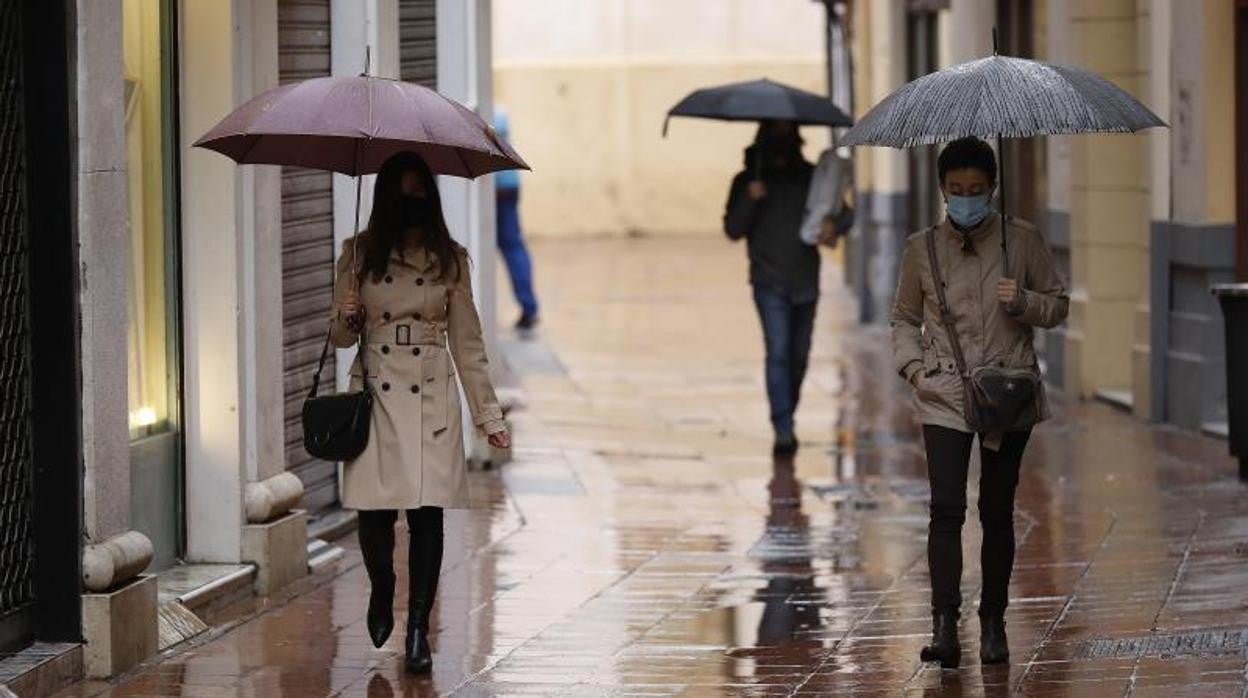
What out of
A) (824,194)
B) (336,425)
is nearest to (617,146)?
(824,194)

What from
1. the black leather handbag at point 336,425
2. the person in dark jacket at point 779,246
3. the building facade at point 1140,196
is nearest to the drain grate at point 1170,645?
the black leather handbag at point 336,425

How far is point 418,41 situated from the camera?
13.4 metres

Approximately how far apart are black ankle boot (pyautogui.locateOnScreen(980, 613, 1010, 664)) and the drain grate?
0.86 ft

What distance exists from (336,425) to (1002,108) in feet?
7.22

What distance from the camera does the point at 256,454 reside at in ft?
33.0

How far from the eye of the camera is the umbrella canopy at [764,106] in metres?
14.1

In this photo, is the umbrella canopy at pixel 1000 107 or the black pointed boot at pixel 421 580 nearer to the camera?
the umbrella canopy at pixel 1000 107

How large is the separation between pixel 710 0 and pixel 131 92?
2649 cm

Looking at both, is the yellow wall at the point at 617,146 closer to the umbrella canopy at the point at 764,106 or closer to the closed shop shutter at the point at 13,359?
the umbrella canopy at the point at 764,106

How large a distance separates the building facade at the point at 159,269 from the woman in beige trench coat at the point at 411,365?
2.45ft

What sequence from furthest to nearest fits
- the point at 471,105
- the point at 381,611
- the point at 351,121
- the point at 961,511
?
the point at 471,105
the point at 381,611
the point at 961,511
the point at 351,121

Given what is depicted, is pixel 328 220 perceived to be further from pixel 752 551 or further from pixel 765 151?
pixel 765 151

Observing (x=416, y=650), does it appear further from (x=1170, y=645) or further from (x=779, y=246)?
(x=779, y=246)

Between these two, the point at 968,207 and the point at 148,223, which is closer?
the point at 968,207
